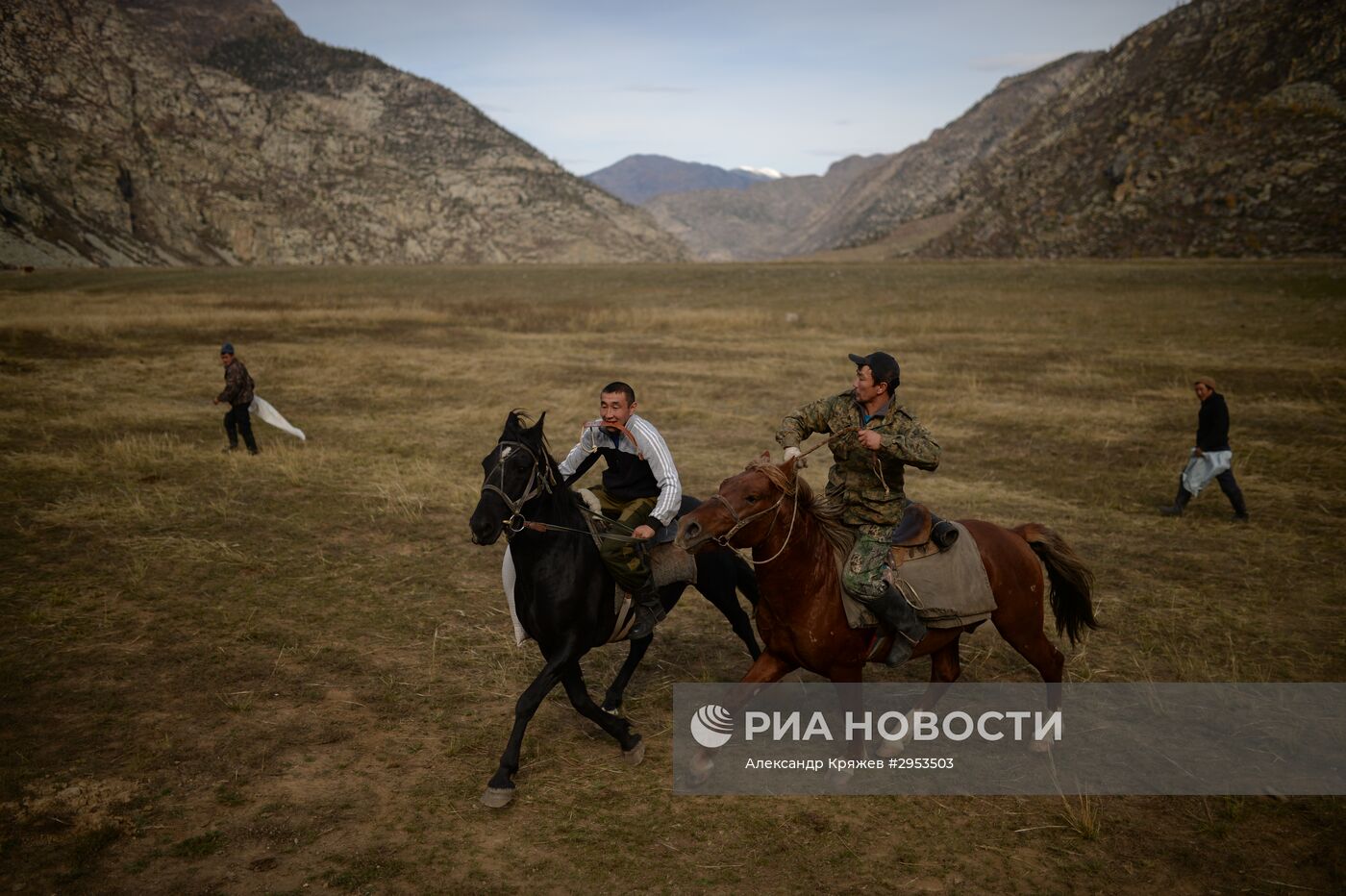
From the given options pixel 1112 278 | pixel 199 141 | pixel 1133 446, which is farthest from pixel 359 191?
pixel 1133 446

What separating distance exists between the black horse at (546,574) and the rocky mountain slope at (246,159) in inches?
3196

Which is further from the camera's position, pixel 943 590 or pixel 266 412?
pixel 266 412

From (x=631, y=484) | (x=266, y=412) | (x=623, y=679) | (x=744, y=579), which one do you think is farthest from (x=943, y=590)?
(x=266, y=412)

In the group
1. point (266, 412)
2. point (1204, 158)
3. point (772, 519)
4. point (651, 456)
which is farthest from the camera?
point (1204, 158)

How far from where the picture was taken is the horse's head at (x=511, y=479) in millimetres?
4828

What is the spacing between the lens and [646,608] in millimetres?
5930

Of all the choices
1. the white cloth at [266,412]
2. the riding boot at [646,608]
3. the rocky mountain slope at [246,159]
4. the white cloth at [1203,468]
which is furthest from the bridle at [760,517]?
the rocky mountain slope at [246,159]

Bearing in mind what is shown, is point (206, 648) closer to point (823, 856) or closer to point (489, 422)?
point (823, 856)

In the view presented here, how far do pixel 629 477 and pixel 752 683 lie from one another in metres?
1.81

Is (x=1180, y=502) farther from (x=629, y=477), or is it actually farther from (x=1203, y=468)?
(x=629, y=477)

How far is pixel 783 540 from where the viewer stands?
4.95 m

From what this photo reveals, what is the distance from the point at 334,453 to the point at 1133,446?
1529cm

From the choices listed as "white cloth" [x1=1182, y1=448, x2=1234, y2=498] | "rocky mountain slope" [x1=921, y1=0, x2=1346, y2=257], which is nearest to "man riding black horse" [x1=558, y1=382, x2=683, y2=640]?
"white cloth" [x1=1182, y1=448, x2=1234, y2=498]

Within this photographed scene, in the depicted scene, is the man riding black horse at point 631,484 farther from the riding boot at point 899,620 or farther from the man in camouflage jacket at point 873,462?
the riding boot at point 899,620
